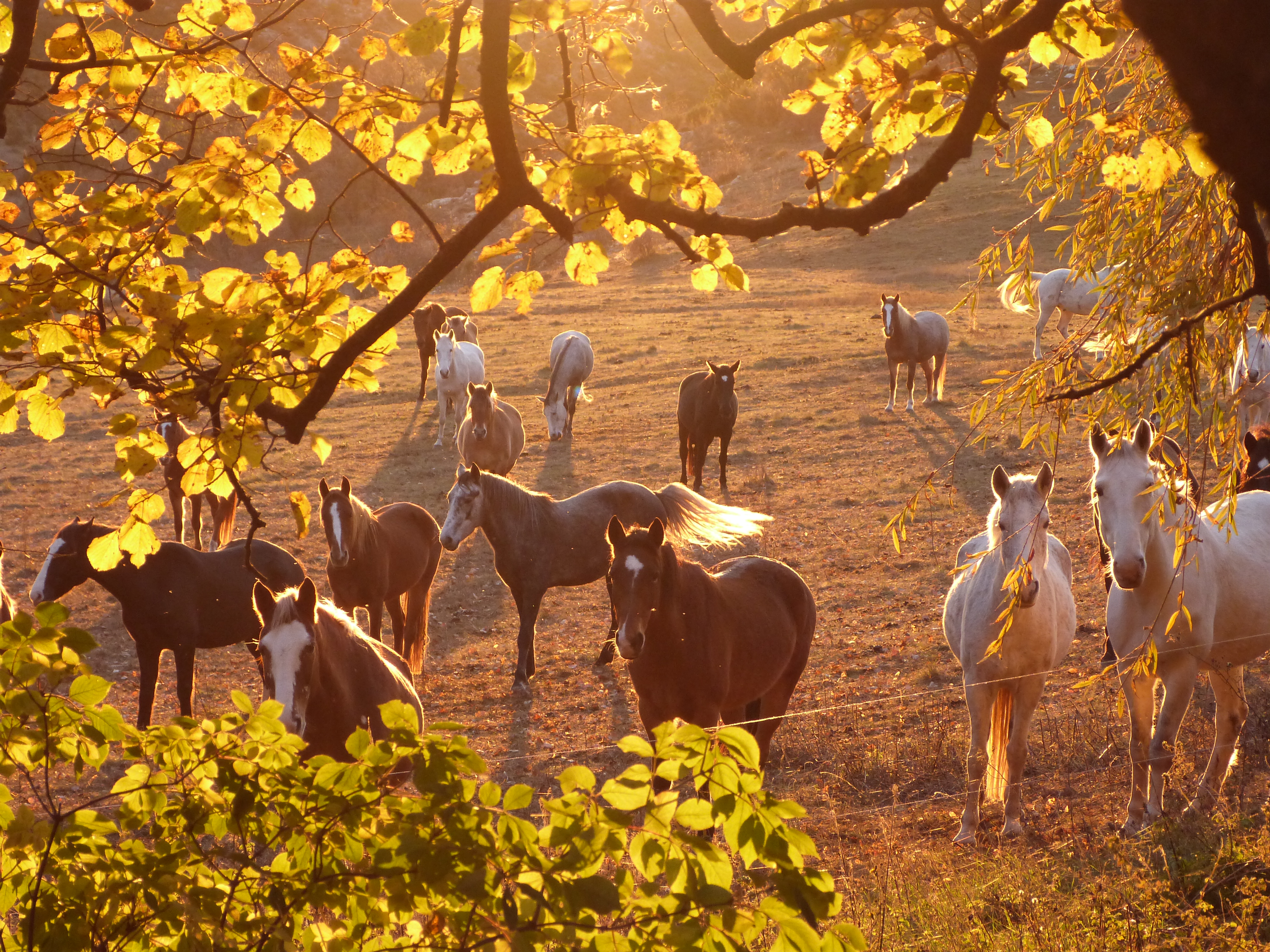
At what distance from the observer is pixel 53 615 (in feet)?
7.61

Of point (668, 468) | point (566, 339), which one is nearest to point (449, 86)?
point (668, 468)

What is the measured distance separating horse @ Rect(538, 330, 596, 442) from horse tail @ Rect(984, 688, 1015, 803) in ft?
43.5

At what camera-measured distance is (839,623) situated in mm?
10312

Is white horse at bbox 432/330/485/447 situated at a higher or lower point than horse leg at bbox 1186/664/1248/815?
higher

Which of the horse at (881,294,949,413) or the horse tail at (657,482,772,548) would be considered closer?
the horse tail at (657,482,772,548)

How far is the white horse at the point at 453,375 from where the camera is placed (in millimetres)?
19141

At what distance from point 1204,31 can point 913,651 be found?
8.44 metres

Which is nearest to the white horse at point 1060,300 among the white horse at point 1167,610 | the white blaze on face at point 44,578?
the white horse at point 1167,610

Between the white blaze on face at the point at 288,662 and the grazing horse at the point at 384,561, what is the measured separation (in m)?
3.46

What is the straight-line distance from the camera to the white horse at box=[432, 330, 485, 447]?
19.1 meters

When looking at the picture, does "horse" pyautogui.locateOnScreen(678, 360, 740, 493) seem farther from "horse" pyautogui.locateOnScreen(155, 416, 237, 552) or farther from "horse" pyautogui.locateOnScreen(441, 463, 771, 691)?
"horse" pyautogui.locateOnScreen(155, 416, 237, 552)

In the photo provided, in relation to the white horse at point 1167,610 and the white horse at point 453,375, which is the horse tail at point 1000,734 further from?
the white horse at point 453,375

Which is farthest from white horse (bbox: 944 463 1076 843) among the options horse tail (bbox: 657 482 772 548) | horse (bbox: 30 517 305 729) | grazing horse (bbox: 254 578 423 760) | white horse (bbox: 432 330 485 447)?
white horse (bbox: 432 330 485 447)

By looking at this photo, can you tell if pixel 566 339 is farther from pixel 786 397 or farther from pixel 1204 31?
pixel 1204 31
